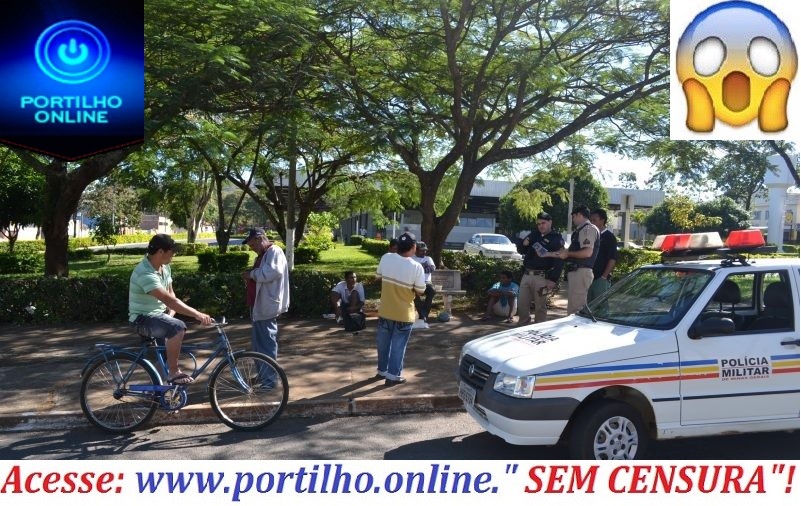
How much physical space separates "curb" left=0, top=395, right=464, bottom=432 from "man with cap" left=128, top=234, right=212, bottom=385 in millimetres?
499

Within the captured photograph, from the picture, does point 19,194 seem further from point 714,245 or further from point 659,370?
point 659,370

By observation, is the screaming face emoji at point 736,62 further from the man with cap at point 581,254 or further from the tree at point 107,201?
the tree at point 107,201

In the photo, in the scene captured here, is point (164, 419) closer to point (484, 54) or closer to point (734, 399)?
point (734, 399)

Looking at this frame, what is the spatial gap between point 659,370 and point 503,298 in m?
7.16

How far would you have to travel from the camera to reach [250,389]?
6.12m

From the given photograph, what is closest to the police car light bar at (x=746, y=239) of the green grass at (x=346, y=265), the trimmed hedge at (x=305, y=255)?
the green grass at (x=346, y=265)

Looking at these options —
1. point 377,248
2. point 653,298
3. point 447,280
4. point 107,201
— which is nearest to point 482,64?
point 447,280

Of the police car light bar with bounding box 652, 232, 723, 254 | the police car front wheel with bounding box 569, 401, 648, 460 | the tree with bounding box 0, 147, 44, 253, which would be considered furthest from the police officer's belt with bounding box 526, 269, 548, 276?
the tree with bounding box 0, 147, 44, 253

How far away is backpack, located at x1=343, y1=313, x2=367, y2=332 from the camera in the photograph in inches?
406

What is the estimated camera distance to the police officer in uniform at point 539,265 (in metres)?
8.91

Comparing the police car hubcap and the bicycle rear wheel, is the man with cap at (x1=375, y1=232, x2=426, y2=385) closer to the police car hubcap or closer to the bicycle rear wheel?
the bicycle rear wheel

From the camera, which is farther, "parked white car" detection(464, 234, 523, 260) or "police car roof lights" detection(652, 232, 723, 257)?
"parked white car" detection(464, 234, 523, 260)

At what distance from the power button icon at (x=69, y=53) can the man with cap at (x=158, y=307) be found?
4.95m

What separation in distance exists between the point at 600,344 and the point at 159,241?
3.90 metres
